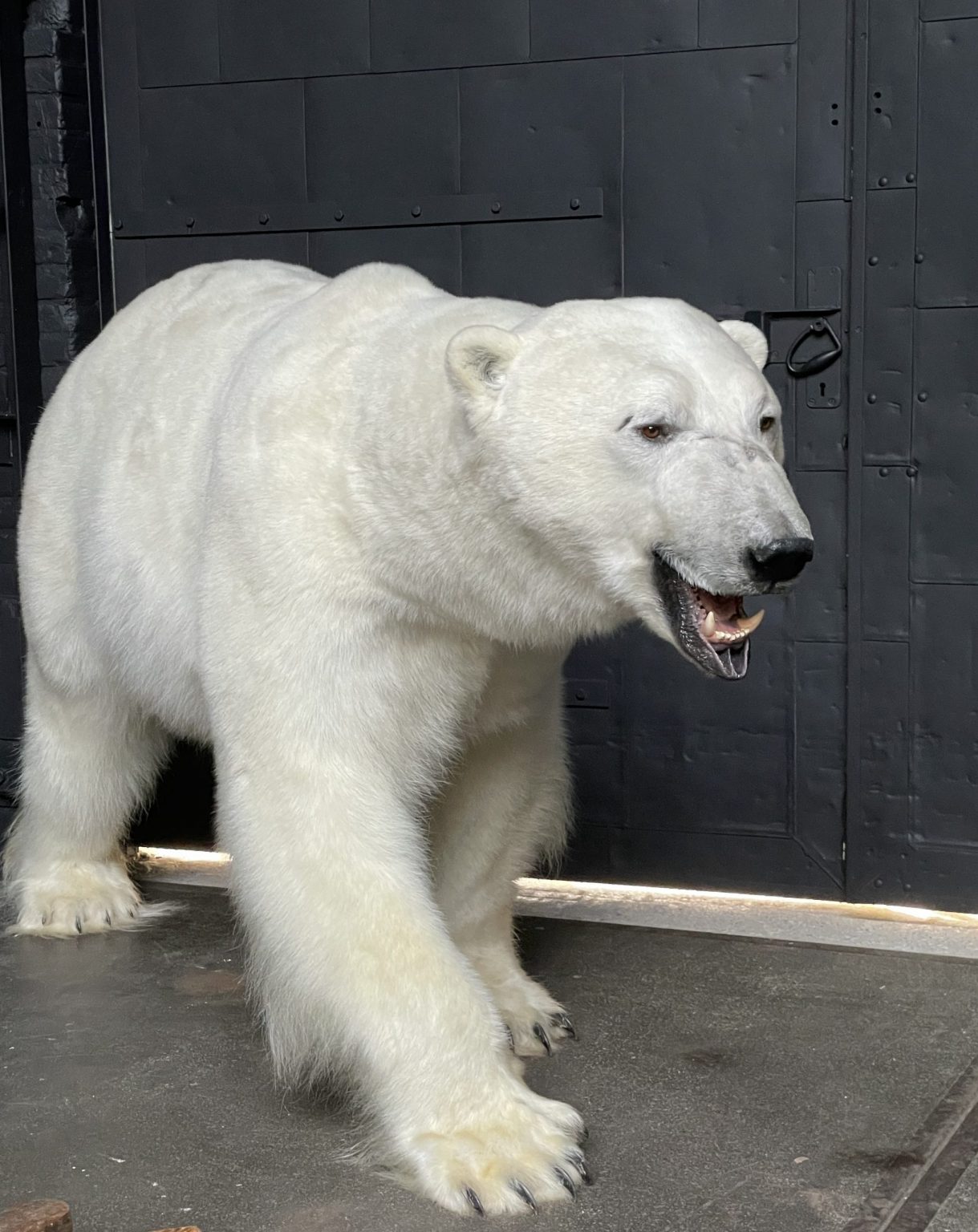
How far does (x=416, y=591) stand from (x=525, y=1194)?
102 cm

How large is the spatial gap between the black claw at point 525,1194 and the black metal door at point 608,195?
6.12 ft

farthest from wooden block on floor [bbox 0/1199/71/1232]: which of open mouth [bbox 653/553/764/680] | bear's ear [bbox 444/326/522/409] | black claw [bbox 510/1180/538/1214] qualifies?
bear's ear [bbox 444/326/522/409]

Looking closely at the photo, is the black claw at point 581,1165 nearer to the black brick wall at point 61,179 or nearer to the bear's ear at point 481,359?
the bear's ear at point 481,359

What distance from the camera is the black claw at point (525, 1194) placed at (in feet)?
8.61

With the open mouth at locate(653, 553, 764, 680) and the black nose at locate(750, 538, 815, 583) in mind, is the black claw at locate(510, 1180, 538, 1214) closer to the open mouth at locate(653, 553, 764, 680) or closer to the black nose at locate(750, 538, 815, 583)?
the open mouth at locate(653, 553, 764, 680)

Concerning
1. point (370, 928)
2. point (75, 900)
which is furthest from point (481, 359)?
point (75, 900)

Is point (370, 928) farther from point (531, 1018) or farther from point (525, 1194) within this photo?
point (531, 1018)

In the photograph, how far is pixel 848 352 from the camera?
409 centimetres

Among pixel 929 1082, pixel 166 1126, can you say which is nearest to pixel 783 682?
pixel 929 1082

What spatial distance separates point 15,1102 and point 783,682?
2.18m

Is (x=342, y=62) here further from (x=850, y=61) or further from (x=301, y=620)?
(x=301, y=620)

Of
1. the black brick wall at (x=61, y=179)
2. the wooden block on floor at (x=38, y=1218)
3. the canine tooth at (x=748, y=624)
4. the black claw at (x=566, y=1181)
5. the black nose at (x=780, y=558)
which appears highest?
the black brick wall at (x=61, y=179)

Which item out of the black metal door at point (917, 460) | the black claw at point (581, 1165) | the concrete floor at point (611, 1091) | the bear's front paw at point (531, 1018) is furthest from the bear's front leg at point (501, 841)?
the black metal door at point (917, 460)

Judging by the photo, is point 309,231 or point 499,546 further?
point 309,231
